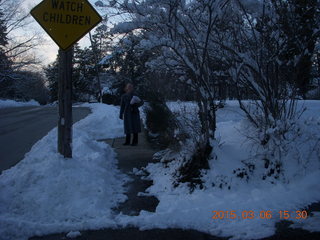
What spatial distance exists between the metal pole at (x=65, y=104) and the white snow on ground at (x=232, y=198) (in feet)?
5.03

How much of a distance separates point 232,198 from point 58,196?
7.29 ft

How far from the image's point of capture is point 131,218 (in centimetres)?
437

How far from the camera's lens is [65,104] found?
6109 mm

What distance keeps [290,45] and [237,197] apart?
8.08 ft

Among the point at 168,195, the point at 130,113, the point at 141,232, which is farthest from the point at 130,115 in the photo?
the point at 141,232

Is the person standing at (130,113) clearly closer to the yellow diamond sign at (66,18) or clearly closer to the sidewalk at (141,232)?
the sidewalk at (141,232)

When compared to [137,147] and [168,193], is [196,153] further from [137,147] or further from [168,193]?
A: [137,147]

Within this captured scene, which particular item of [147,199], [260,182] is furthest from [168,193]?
[260,182]

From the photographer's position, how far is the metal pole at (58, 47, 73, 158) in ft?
20.1

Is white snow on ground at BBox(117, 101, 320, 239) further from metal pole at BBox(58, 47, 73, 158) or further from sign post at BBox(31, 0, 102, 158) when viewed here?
sign post at BBox(31, 0, 102, 158)

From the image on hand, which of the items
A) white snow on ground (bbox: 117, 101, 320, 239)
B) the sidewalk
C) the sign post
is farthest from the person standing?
the sign post

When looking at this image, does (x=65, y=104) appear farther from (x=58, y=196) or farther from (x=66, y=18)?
(x=58, y=196)

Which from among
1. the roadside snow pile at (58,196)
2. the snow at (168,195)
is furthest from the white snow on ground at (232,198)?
the roadside snow pile at (58,196)

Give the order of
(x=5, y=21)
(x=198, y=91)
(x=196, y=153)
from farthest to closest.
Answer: (x=5, y=21), (x=198, y=91), (x=196, y=153)
